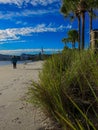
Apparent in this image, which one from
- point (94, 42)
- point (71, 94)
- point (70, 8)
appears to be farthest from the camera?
point (70, 8)

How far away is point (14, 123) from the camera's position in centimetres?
482

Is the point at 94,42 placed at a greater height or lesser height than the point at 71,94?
greater

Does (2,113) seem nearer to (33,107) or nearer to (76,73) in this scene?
(33,107)

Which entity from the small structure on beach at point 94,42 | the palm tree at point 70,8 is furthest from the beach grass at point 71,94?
the palm tree at point 70,8

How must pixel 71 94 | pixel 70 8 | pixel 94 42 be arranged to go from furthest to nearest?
pixel 70 8, pixel 94 42, pixel 71 94

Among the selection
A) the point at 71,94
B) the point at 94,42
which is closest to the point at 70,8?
the point at 94,42

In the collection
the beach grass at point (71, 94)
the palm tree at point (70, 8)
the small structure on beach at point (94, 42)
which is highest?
the palm tree at point (70, 8)

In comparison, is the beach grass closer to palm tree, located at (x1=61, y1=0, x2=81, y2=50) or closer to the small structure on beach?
the small structure on beach

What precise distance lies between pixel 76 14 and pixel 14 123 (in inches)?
1294

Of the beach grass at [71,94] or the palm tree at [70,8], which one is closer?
the beach grass at [71,94]

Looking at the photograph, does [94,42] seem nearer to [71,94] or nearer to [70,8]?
[71,94]

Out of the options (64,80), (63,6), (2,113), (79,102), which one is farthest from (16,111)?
(63,6)

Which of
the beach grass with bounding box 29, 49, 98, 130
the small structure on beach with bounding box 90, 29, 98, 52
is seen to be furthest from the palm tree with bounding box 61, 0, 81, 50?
the beach grass with bounding box 29, 49, 98, 130

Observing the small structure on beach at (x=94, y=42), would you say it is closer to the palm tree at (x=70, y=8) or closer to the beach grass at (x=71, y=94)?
the beach grass at (x=71, y=94)
